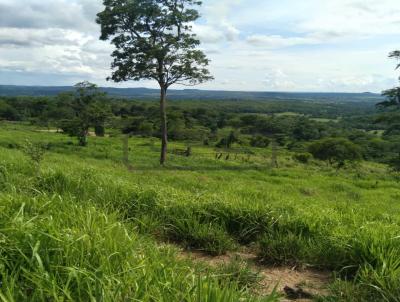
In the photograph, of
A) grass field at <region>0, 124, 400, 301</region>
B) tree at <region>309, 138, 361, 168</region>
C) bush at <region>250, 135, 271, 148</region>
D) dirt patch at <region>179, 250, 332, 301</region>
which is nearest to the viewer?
grass field at <region>0, 124, 400, 301</region>

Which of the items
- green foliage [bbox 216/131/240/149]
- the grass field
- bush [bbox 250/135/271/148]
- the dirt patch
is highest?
the grass field

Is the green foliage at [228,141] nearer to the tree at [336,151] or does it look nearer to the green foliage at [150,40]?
the tree at [336,151]

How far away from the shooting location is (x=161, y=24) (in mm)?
21859

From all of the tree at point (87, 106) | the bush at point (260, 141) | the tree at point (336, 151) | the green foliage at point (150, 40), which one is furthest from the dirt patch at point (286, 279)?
the bush at point (260, 141)

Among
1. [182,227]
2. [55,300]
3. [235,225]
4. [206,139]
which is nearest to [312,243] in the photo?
[235,225]

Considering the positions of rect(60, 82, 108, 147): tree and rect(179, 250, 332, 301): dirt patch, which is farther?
rect(60, 82, 108, 147): tree

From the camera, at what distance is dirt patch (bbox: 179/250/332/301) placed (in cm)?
359

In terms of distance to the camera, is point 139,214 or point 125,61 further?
point 125,61

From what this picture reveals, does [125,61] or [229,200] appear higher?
[125,61]

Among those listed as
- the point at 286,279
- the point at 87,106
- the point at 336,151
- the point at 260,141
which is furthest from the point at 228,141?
the point at 286,279

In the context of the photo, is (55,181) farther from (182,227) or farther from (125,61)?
(125,61)

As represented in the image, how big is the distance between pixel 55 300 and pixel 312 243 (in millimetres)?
2794

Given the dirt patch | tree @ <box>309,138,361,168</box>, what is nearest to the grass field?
the dirt patch

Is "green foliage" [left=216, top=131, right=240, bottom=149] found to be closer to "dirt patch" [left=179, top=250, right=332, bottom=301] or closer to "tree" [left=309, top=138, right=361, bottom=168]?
"tree" [left=309, top=138, right=361, bottom=168]
